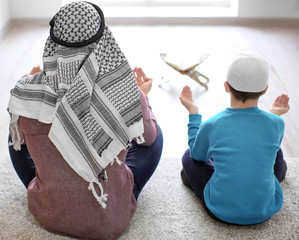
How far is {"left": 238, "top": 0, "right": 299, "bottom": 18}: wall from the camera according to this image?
4.11m

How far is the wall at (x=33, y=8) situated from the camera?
412 centimetres

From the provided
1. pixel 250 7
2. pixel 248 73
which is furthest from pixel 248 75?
pixel 250 7

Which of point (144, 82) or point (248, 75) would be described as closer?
point (248, 75)

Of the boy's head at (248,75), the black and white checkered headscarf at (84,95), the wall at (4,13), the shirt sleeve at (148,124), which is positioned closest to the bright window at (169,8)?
the wall at (4,13)

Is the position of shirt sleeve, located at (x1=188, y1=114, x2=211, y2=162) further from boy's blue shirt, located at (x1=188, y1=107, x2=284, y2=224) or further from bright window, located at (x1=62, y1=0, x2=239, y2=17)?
bright window, located at (x1=62, y1=0, x2=239, y2=17)

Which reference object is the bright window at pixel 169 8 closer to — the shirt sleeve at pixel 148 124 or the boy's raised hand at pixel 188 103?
the boy's raised hand at pixel 188 103

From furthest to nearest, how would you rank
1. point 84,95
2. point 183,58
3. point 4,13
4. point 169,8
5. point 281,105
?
1. point 169,8
2. point 4,13
3. point 183,58
4. point 281,105
5. point 84,95

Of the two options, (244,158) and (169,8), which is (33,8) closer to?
(169,8)

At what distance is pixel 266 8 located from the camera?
4129 mm

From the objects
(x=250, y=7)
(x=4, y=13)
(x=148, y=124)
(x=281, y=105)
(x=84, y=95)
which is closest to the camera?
(x=84, y=95)

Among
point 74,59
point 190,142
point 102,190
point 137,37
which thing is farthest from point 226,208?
point 137,37

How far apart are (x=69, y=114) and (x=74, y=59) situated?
0.17 meters

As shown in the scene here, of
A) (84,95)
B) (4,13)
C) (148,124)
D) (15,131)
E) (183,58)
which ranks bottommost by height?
(183,58)

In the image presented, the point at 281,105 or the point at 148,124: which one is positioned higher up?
the point at 148,124
